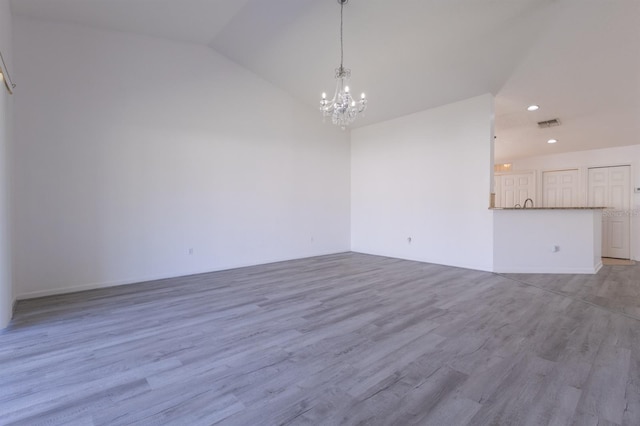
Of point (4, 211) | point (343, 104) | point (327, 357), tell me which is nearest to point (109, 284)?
point (4, 211)

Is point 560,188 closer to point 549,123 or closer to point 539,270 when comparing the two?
point 549,123

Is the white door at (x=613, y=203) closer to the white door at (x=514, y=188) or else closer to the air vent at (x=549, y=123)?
the white door at (x=514, y=188)

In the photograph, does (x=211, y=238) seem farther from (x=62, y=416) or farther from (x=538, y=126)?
(x=538, y=126)

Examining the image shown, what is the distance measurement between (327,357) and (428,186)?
14.8 feet

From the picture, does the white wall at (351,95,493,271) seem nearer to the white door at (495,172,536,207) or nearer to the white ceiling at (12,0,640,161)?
the white ceiling at (12,0,640,161)

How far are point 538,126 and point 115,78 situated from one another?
7.49m

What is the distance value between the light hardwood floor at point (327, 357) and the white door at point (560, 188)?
372 cm

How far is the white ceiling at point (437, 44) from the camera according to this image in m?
3.54

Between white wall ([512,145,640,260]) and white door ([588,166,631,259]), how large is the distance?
3.5 inches

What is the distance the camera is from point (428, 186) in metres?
5.90

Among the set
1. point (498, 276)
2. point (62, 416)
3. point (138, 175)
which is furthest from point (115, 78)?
point (498, 276)

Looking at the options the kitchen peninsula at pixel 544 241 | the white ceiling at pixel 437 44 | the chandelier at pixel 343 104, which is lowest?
the kitchen peninsula at pixel 544 241

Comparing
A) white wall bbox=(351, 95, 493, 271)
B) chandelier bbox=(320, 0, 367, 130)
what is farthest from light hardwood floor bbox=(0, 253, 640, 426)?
chandelier bbox=(320, 0, 367, 130)

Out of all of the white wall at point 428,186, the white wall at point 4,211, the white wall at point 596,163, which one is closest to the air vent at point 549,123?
the white wall at point 428,186
